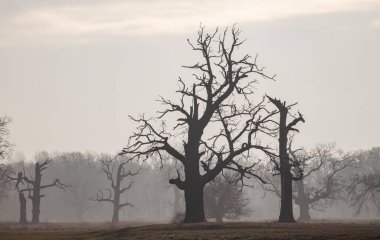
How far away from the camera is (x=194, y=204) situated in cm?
4497

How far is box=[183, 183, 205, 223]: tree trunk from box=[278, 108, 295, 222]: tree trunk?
18.1 feet

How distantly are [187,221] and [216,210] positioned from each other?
1970 centimetres

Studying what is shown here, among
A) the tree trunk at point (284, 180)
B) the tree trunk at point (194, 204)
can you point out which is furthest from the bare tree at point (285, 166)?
the tree trunk at point (194, 204)

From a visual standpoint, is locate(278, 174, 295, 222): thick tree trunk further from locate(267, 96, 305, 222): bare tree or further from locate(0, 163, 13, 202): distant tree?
locate(0, 163, 13, 202): distant tree

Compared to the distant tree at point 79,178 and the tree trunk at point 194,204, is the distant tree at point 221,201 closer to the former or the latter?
the tree trunk at point 194,204

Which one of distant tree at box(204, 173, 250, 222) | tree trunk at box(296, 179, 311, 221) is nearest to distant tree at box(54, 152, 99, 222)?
tree trunk at box(296, 179, 311, 221)

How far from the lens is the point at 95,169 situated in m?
149

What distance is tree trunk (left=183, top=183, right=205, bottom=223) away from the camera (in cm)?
4450

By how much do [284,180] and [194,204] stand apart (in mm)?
6697

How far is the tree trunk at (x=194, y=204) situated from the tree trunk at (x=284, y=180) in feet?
18.1

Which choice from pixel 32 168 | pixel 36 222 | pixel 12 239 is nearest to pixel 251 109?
pixel 12 239

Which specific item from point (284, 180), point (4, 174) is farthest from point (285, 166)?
point (4, 174)

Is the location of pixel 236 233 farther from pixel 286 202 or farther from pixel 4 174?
pixel 4 174

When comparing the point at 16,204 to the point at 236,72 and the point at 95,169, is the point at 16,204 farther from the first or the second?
the point at 236,72
